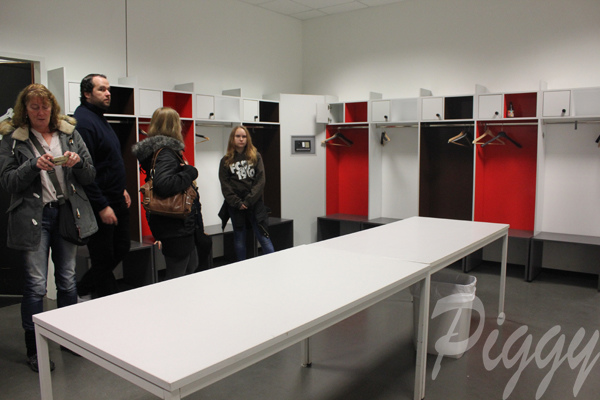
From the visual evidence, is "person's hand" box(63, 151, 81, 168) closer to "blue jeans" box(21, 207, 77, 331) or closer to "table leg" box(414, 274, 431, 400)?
"blue jeans" box(21, 207, 77, 331)

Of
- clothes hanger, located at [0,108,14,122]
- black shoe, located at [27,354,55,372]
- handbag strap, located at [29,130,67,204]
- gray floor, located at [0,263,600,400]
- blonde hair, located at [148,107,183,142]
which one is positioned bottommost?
gray floor, located at [0,263,600,400]

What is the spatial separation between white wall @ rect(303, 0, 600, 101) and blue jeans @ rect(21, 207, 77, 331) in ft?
14.5

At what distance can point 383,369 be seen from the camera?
9.45 ft

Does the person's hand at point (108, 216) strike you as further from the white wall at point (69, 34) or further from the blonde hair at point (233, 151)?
the white wall at point (69, 34)

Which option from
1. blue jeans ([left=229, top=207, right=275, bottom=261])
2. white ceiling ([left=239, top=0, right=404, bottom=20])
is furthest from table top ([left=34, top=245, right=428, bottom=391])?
white ceiling ([left=239, top=0, right=404, bottom=20])

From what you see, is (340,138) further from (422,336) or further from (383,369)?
(422,336)

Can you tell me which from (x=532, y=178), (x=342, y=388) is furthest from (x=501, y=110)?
(x=342, y=388)

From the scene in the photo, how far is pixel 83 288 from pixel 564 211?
15.1 ft

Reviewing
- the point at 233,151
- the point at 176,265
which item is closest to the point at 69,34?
the point at 233,151

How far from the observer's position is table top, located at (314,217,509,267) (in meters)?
2.63

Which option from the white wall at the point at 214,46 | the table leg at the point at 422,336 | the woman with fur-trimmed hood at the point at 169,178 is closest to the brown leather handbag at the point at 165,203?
the woman with fur-trimmed hood at the point at 169,178

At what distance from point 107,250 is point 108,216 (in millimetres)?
275

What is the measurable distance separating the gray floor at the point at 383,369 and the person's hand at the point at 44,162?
119 centimetres

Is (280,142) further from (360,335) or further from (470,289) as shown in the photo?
(470,289)
